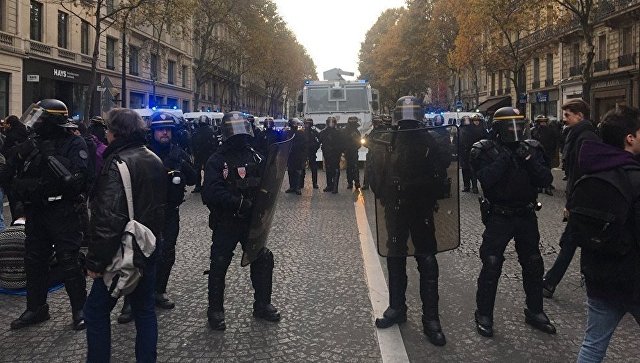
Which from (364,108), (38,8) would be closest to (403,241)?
(364,108)

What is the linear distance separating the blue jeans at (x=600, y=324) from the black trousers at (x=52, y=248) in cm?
365

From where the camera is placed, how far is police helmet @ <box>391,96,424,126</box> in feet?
13.8

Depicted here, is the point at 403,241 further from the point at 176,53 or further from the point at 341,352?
the point at 176,53

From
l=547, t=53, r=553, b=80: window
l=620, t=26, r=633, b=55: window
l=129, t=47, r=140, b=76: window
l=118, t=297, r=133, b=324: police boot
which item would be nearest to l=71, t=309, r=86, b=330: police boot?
l=118, t=297, r=133, b=324: police boot

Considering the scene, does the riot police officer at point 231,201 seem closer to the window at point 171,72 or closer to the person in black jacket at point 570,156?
the person in black jacket at point 570,156

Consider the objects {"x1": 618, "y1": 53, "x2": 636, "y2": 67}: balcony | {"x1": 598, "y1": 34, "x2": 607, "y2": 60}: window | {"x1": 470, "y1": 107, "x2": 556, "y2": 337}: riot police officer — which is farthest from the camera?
{"x1": 598, "y1": 34, "x2": 607, "y2": 60}: window

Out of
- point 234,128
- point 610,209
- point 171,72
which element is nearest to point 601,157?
point 610,209

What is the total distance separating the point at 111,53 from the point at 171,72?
1054 centimetres

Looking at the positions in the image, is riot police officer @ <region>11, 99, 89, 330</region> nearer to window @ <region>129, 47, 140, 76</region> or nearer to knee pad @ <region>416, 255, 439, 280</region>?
knee pad @ <region>416, 255, 439, 280</region>

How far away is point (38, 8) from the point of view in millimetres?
25250

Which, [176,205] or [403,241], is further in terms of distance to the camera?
[176,205]

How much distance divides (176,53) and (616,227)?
44.8m

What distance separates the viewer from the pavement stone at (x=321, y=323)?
3.82m

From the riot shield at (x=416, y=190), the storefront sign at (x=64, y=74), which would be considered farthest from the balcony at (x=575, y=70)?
the riot shield at (x=416, y=190)
